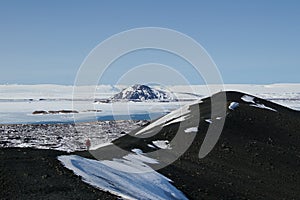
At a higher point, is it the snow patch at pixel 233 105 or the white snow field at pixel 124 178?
the snow patch at pixel 233 105

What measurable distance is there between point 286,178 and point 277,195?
6.26 metres

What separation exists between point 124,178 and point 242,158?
19.6 metres

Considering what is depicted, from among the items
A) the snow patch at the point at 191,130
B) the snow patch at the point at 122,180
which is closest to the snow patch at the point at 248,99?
the snow patch at the point at 191,130

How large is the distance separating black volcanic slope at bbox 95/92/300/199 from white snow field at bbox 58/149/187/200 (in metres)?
1.85

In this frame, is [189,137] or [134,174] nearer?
[134,174]

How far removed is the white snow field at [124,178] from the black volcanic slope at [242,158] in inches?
72.9

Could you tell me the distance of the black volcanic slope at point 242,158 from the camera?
116 ft

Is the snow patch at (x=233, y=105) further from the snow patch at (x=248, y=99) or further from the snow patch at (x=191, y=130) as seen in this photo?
the snow patch at (x=191, y=130)

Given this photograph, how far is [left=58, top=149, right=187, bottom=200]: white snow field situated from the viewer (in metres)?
27.3

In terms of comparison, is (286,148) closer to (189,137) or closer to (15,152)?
(189,137)

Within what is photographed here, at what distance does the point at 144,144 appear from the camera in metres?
44.9

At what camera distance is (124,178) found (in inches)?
1182

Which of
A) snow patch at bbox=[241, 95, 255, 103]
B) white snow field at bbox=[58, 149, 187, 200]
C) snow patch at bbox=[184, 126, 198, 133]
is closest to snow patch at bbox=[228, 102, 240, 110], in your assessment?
snow patch at bbox=[241, 95, 255, 103]

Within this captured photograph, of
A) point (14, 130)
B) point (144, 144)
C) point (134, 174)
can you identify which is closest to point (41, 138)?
point (14, 130)
